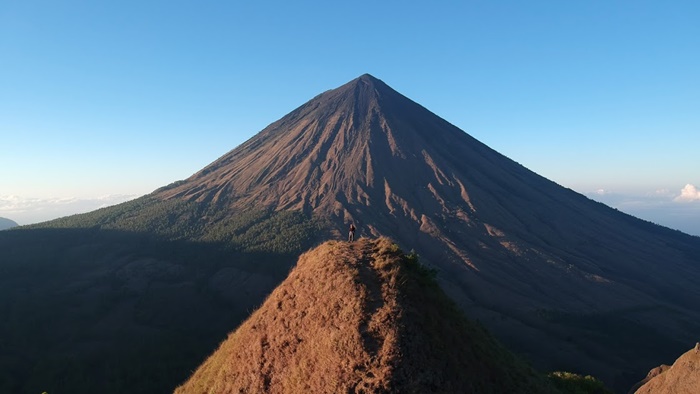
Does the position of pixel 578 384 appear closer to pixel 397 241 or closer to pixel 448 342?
pixel 448 342

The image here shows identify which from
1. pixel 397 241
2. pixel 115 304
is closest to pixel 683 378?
pixel 397 241

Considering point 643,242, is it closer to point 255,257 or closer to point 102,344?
point 255,257

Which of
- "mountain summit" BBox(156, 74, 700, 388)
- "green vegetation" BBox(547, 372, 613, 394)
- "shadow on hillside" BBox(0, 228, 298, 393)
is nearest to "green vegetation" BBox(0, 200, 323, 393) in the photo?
"shadow on hillside" BBox(0, 228, 298, 393)

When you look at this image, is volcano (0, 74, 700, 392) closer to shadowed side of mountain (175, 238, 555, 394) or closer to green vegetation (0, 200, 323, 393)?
green vegetation (0, 200, 323, 393)

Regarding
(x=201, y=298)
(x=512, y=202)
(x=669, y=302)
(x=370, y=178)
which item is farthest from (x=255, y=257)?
(x=669, y=302)

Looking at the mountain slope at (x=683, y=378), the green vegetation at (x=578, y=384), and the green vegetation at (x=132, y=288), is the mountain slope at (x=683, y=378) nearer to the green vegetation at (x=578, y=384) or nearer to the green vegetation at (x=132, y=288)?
the green vegetation at (x=578, y=384)

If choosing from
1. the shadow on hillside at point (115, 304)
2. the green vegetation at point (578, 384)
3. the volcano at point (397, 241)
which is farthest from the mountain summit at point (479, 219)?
the green vegetation at point (578, 384)
